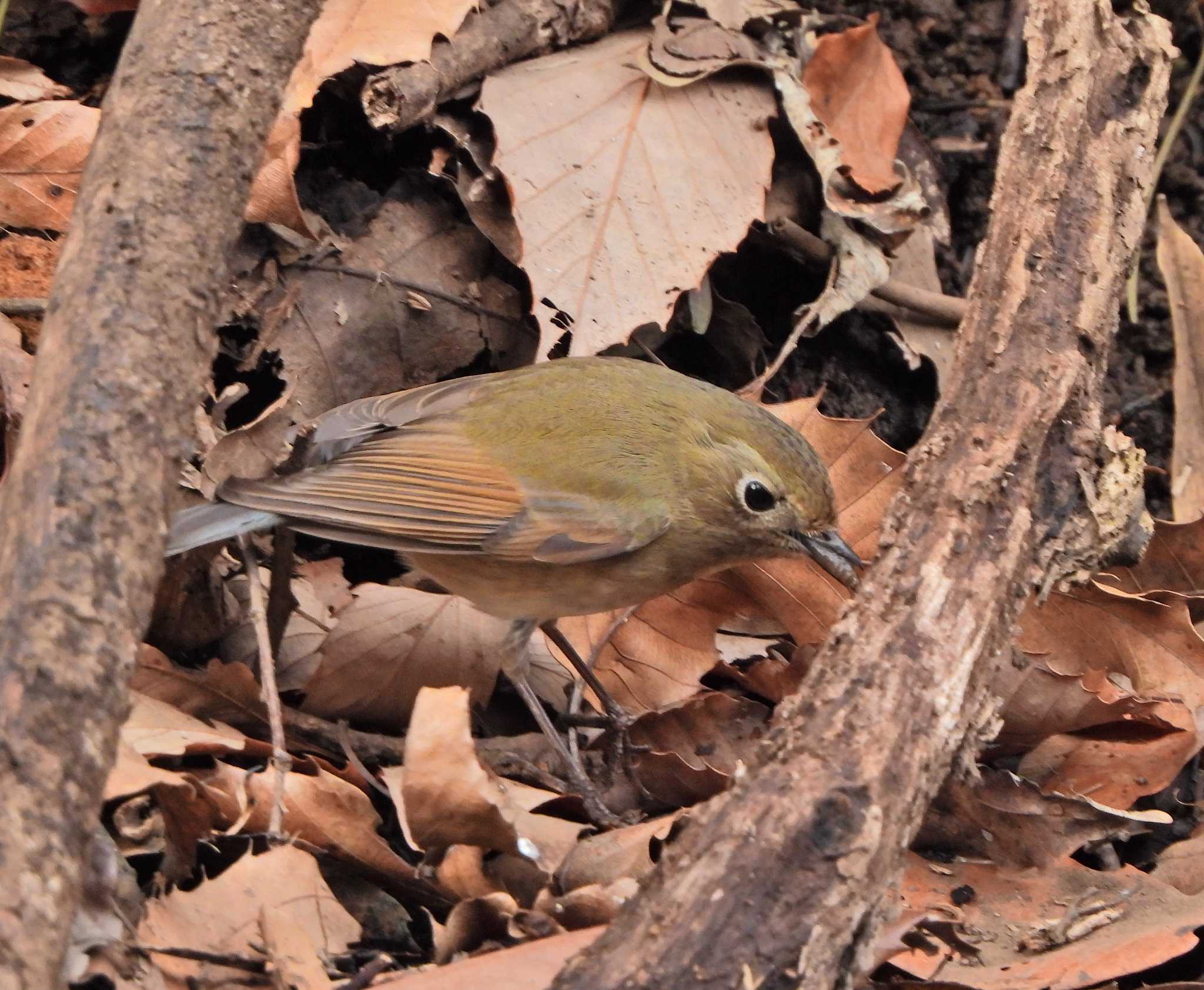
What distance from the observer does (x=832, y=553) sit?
13.1 ft

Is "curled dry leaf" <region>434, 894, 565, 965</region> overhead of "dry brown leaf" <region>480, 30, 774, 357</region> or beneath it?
beneath

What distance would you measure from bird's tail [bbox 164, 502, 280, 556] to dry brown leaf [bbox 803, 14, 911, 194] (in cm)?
258

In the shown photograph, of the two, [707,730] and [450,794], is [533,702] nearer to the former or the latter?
[707,730]

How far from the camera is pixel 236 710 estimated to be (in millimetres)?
3604

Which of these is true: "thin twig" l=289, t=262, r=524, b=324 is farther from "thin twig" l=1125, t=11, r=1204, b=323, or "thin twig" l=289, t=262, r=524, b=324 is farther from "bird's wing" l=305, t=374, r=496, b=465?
"thin twig" l=1125, t=11, r=1204, b=323

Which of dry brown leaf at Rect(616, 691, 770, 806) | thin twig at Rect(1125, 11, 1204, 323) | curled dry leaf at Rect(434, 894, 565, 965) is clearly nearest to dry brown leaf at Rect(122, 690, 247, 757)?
curled dry leaf at Rect(434, 894, 565, 965)

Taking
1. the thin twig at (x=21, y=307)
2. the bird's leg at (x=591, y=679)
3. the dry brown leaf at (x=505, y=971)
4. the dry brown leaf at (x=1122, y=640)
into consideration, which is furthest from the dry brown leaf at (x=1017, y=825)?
the thin twig at (x=21, y=307)

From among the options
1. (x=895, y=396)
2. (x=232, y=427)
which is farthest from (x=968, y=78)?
(x=232, y=427)

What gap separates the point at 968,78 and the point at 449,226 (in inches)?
95.0

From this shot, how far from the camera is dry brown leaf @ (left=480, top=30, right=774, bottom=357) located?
443 centimetres

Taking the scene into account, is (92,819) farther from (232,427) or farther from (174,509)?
(232,427)

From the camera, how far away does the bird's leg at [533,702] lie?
3.66m


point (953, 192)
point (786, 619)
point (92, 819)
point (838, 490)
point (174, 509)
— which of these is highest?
point (174, 509)

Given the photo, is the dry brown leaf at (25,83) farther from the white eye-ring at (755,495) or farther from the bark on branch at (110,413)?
the white eye-ring at (755,495)
